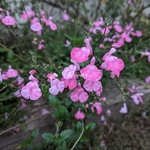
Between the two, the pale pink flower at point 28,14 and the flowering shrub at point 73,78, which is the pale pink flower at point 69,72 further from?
the pale pink flower at point 28,14

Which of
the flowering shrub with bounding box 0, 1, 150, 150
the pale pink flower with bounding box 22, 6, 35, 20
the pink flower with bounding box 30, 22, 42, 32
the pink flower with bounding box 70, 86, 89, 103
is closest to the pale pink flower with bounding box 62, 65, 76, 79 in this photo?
the flowering shrub with bounding box 0, 1, 150, 150

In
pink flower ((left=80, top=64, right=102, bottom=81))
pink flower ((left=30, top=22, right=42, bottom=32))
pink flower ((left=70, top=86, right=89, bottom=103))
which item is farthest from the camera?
pink flower ((left=30, top=22, right=42, bottom=32))

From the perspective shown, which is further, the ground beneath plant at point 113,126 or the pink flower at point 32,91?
the ground beneath plant at point 113,126

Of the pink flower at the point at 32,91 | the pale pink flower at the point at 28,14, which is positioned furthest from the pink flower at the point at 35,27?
the pink flower at the point at 32,91

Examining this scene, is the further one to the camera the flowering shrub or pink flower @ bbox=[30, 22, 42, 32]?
pink flower @ bbox=[30, 22, 42, 32]

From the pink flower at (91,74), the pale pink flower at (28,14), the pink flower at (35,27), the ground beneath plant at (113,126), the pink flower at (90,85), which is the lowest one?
the ground beneath plant at (113,126)

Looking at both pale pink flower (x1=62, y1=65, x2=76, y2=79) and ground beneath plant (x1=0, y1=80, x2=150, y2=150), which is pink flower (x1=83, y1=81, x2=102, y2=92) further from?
ground beneath plant (x1=0, y1=80, x2=150, y2=150)

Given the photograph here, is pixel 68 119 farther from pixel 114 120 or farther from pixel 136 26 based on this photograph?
pixel 136 26

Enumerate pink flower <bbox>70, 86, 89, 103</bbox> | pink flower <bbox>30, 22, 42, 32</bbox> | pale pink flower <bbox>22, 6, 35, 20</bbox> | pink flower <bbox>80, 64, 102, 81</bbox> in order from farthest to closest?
pale pink flower <bbox>22, 6, 35, 20</bbox> < pink flower <bbox>30, 22, 42, 32</bbox> < pink flower <bbox>70, 86, 89, 103</bbox> < pink flower <bbox>80, 64, 102, 81</bbox>
